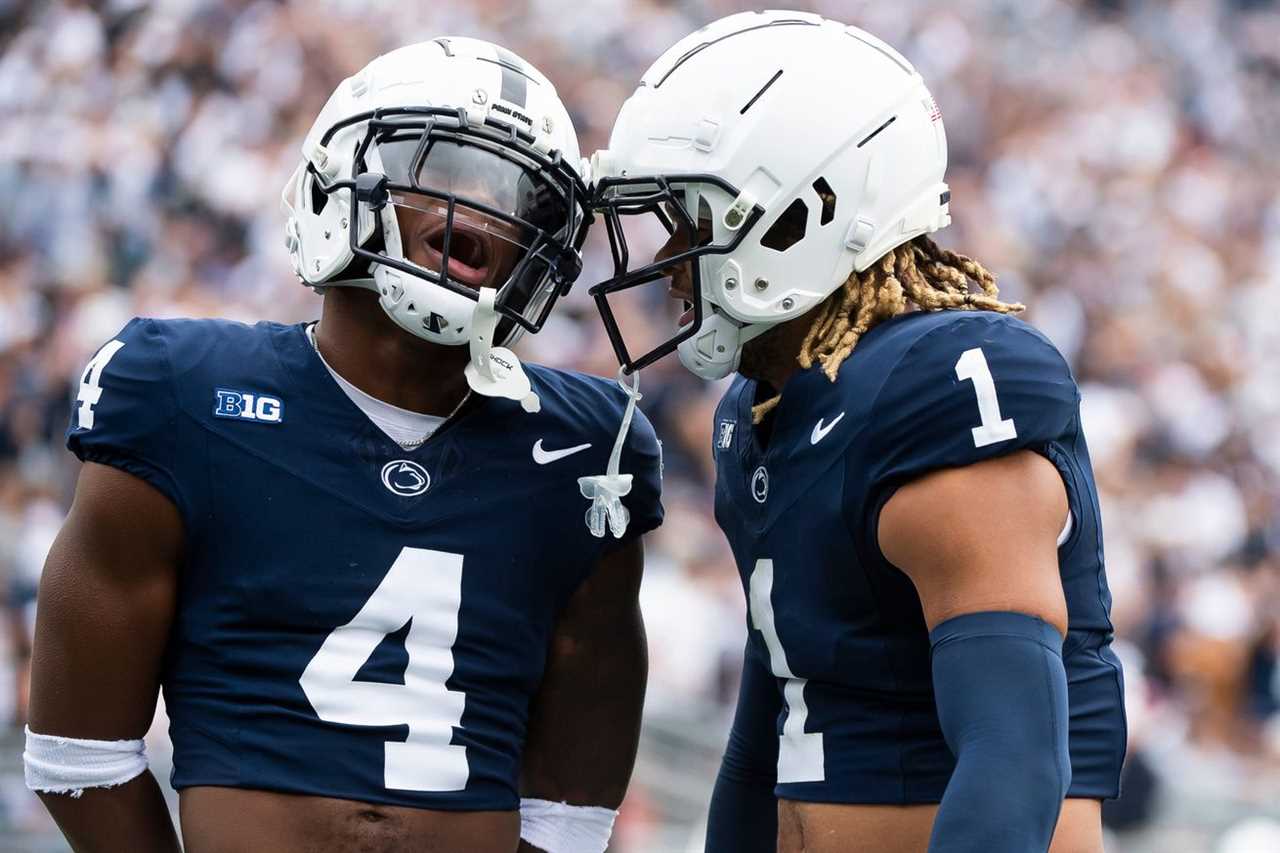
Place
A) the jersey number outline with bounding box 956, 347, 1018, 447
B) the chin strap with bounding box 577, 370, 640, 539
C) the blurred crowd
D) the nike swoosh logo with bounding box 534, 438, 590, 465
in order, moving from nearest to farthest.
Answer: the jersey number outline with bounding box 956, 347, 1018, 447
the chin strap with bounding box 577, 370, 640, 539
the nike swoosh logo with bounding box 534, 438, 590, 465
the blurred crowd

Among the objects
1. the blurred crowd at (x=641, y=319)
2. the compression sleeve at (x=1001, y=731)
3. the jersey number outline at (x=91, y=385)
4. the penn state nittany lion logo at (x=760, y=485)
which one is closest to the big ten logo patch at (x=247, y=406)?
the jersey number outline at (x=91, y=385)

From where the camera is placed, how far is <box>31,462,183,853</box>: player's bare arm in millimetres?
2217

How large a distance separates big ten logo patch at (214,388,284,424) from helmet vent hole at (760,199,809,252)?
0.70 m

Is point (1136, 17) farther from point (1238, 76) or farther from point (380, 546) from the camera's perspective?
point (380, 546)

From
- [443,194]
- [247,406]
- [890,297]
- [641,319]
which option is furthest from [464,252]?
[641,319]

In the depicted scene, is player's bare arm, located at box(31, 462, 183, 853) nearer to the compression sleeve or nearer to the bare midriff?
the bare midriff

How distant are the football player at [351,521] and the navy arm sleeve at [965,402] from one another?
0.48 meters

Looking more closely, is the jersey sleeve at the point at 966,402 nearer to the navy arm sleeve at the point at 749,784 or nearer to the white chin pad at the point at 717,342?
the white chin pad at the point at 717,342

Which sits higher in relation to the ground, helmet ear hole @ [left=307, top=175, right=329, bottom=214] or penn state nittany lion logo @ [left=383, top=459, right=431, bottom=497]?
helmet ear hole @ [left=307, top=175, right=329, bottom=214]

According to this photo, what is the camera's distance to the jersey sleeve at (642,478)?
248 centimetres

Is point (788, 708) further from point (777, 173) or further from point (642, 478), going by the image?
point (777, 173)

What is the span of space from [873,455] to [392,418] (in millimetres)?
734

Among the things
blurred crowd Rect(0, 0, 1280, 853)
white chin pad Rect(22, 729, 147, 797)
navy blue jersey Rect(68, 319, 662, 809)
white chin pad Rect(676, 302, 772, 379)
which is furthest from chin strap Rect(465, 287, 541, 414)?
blurred crowd Rect(0, 0, 1280, 853)

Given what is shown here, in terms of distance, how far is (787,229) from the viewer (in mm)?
2242
